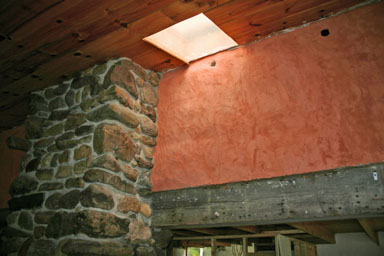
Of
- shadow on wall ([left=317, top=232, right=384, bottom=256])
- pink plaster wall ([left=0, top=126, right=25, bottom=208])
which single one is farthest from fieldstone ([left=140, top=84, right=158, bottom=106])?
shadow on wall ([left=317, top=232, right=384, bottom=256])

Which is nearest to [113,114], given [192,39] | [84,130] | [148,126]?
[84,130]

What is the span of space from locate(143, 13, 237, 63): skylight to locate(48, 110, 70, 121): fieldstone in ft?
3.25

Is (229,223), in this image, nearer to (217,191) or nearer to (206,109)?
(217,191)

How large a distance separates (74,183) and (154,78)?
1185 millimetres

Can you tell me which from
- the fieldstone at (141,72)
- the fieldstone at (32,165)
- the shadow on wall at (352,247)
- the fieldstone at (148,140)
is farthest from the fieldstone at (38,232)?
the shadow on wall at (352,247)

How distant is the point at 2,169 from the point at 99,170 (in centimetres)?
229

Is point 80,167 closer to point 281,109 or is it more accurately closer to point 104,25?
point 104,25

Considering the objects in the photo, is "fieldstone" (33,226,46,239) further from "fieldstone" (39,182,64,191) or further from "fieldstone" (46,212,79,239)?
"fieldstone" (39,182,64,191)

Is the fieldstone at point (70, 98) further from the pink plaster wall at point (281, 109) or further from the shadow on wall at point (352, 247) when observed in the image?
the shadow on wall at point (352, 247)

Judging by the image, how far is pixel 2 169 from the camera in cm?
365

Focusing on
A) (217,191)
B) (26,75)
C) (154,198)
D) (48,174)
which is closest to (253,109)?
(217,191)

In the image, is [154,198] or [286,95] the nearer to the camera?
[286,95]

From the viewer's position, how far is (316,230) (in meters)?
3.59

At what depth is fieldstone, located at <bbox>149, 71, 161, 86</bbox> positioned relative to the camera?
2760mm
